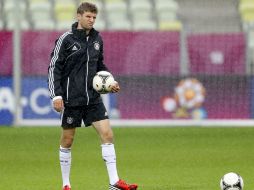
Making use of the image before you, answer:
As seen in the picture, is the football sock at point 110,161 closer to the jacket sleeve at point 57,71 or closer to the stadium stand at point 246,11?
the jacket sleeve at point 57,71

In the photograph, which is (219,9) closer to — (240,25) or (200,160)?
(240,25)

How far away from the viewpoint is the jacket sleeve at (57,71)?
30.3ft

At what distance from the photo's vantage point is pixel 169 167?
12.1m

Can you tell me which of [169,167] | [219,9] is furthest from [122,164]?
[219,9]

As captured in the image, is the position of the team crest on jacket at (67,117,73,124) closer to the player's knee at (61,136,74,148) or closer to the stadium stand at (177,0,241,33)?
the player's knee at (61,136,74,148)

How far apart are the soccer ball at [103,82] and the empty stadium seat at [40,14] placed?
10356 millimetres

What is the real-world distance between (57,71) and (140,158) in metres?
4.10

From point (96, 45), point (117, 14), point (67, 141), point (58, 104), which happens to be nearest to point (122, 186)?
point (67, 141)

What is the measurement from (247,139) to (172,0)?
211 inches

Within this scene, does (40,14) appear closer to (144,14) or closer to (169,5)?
(144,14)

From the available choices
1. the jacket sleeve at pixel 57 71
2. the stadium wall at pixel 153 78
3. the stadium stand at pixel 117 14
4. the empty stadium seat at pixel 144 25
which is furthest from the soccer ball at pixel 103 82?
the stadium stand at pixel 117 14

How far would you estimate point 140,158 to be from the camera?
→ 1314 cm

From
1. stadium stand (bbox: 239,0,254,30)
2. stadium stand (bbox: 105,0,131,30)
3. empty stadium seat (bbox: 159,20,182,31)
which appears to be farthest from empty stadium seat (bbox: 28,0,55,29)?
stadium stand (bbox: 239,0,254,30)

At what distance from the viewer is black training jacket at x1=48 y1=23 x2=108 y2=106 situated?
9.34m
